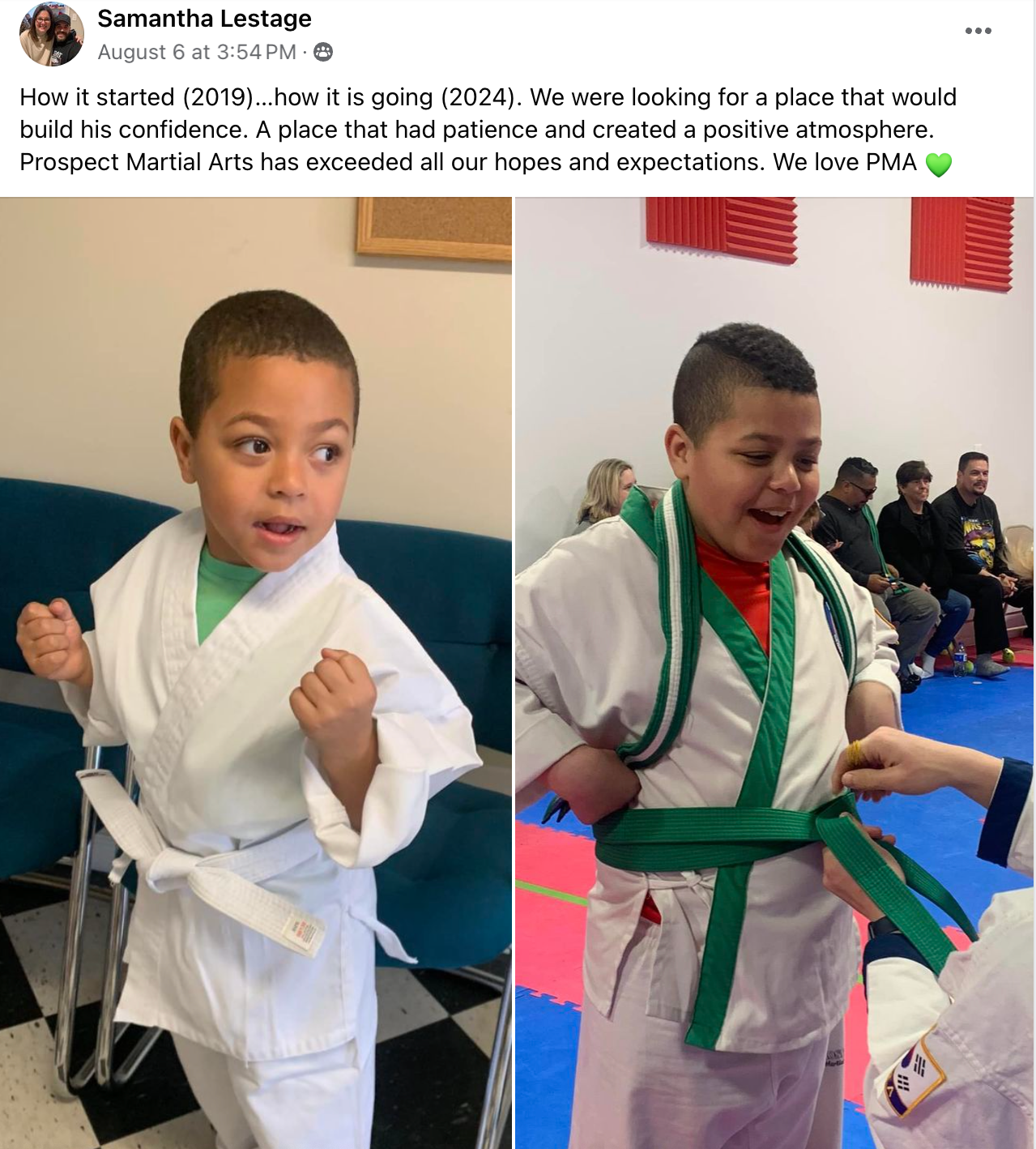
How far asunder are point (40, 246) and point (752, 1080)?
1331 mm

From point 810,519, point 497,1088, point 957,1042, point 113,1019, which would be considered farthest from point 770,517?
point 113,1019

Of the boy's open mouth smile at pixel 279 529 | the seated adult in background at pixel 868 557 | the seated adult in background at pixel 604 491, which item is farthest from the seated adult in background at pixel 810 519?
the boy's open mouth smile at pixel 279 529

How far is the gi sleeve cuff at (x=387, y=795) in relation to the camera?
0.88 metres

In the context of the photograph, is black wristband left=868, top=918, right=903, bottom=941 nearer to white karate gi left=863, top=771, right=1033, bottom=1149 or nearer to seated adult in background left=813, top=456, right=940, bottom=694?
white karate gi left=863, top=771, right=1033, bottom=1149

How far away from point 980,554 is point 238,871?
774 millimetres

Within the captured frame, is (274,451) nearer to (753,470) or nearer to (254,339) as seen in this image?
(254,339)

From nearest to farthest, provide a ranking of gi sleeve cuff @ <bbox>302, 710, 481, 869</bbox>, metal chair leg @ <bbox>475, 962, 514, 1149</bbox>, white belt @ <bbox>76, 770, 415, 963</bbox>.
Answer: gi sleeve cuff @ <bbox>302, 710, 481, 869</bbox>, white belt @ <bbox>76, 770, 415, 963</bbox>, metal chair leg @ <bbox>475, 962, 514, 1149</bbox>

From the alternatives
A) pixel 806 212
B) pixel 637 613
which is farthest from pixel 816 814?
pixel 806 212

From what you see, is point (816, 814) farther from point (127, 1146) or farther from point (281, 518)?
point (127, 1146)

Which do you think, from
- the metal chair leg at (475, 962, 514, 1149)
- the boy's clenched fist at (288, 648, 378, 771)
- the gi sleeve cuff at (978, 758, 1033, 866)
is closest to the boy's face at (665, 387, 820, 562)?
the gi sleeve cuff at (978, 758, 1033, 866)

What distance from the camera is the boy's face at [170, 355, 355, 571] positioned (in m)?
0.90
